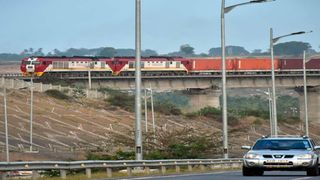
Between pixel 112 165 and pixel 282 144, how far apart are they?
21.3 ft

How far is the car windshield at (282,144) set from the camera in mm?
32531

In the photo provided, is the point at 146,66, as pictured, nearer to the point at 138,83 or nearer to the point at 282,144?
the point at 138,83

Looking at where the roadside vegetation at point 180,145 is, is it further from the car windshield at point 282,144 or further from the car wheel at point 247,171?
the car windshield at point 282,144

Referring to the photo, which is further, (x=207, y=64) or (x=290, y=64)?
(x=290, y=64)

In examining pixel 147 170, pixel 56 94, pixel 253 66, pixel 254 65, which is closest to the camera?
pixel 147 170

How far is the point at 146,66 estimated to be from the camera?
458 ft

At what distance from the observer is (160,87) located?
13912cm

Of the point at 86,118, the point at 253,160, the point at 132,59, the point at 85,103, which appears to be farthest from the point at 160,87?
the point at 253,160

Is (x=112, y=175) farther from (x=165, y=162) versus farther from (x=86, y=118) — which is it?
(x=86, y=118)

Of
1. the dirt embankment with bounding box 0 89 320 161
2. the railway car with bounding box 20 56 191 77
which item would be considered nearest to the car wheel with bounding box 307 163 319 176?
the dirt embankment with bounding box 0 89 320 161

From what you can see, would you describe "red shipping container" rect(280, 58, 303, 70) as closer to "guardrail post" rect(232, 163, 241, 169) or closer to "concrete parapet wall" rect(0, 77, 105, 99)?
"concrete parapet wall" rect(0, 77, 105, 99)

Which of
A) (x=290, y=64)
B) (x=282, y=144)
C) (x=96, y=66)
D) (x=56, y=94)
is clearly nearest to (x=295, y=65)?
(x=290, y=64)

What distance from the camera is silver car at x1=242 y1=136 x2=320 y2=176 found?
31500 mm

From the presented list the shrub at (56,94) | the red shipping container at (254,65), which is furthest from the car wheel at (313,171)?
the red shipping container at (254,65)
